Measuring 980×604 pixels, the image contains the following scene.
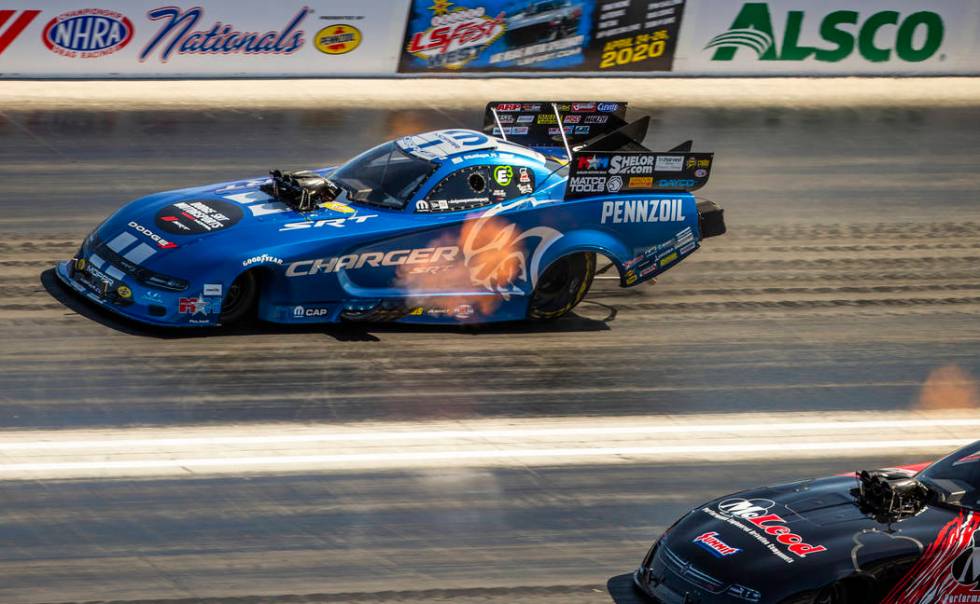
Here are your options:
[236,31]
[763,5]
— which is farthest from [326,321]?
[763,5]

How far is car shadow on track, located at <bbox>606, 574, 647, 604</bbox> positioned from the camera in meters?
8.02

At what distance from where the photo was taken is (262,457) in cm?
958

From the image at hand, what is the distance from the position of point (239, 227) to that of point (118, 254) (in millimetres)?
975

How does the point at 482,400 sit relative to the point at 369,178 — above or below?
below

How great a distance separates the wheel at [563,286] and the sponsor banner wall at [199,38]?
886cm

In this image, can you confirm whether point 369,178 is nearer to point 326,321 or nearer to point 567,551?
point 326,321

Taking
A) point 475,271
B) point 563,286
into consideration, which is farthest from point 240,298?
point 563,286

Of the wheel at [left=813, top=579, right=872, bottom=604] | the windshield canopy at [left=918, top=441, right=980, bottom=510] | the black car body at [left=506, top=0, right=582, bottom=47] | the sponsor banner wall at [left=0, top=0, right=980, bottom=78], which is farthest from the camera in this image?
the black car body at [left=506, top=0, right=582, bottom=47]

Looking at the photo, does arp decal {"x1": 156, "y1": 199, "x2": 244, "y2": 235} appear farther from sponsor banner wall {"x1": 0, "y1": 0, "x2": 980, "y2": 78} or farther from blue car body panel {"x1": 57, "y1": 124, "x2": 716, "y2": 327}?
sponsor banner wall {"x1": 0, "y1": 0, "x2": 980, "y2": 78}

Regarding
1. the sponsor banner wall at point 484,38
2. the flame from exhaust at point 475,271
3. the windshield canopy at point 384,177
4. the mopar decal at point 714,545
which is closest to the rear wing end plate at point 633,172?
the flame from exhaust at point 475,271

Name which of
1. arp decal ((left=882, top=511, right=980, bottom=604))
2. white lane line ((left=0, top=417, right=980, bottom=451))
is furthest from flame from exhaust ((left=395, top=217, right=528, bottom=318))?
arp decal ((left=882, top=511, right=980, bottom=604))

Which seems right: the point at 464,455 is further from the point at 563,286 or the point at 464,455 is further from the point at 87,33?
the point at 87,33

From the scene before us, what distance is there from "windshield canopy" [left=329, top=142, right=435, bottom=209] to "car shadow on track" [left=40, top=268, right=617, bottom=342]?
3.43 ft

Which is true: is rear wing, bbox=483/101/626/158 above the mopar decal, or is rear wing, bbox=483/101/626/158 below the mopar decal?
above
